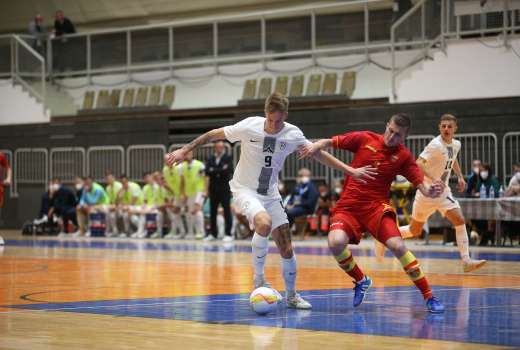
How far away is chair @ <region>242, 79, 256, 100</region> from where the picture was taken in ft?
99.8

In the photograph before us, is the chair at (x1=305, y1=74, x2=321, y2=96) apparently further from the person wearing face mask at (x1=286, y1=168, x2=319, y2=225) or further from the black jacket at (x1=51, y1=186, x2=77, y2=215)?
the black jacket at (x1=51, y1=186, x2=77, y2=215)

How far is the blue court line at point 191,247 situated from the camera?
18969mm

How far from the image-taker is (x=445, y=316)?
9.11 meters

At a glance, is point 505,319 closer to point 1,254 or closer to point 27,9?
point 1,254

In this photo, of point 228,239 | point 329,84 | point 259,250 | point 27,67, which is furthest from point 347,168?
point 27,67

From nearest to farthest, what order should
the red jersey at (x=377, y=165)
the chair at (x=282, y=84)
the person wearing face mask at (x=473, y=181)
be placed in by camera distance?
the red jersey at (x=377, y=165), the person wearing face mask at (x=473, y=181), the chair at (x=282, y=84)

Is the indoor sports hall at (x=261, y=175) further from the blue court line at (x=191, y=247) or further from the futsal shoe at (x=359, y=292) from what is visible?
the blue court line at (x=191, y=247)

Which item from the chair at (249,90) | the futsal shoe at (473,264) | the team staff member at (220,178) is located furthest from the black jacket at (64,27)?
the futsal shoe at (473,264)

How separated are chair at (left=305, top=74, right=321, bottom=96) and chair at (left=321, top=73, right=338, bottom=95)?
0.17m

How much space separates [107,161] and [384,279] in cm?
2113

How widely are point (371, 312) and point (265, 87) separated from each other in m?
21.1

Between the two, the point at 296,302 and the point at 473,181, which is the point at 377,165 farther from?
the point at 473,181

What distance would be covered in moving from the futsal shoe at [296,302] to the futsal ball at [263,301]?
49 cm

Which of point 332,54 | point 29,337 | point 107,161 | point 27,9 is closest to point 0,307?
point 29,337
